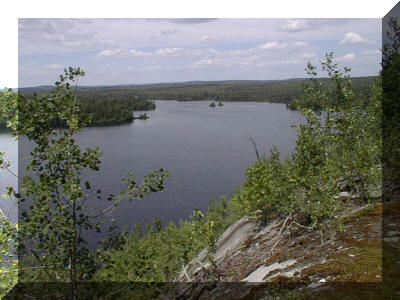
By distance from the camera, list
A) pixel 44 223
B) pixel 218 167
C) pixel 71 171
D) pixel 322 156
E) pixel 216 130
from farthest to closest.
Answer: pixel 216 130, pixel 218 167, pixel 322 156, pixel 71 171, pixel 44 223

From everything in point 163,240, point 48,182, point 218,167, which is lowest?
point 163,240

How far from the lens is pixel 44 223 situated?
10.9ft

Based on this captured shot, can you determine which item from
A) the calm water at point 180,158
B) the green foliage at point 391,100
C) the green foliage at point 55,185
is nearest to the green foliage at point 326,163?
the green foliage at point 391,100

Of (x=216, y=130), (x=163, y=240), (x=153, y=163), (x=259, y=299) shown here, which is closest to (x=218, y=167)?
(x=153, y=163)

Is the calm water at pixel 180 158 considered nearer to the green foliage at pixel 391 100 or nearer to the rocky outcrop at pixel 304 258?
the green foliage at pixel 391 100

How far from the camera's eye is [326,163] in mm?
6109

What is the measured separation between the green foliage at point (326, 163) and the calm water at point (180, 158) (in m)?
12.5

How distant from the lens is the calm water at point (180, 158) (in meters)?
27.6

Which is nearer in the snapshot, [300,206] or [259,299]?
[259,299]

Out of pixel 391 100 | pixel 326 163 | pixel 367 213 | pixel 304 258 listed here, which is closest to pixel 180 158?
pixel 391 100

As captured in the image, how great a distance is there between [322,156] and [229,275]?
282 cm

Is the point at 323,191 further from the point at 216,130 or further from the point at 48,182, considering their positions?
the point at 216,130

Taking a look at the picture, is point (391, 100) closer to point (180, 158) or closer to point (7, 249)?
point (7, 249)

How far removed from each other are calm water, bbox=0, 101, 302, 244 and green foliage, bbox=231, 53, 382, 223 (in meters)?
12.5
